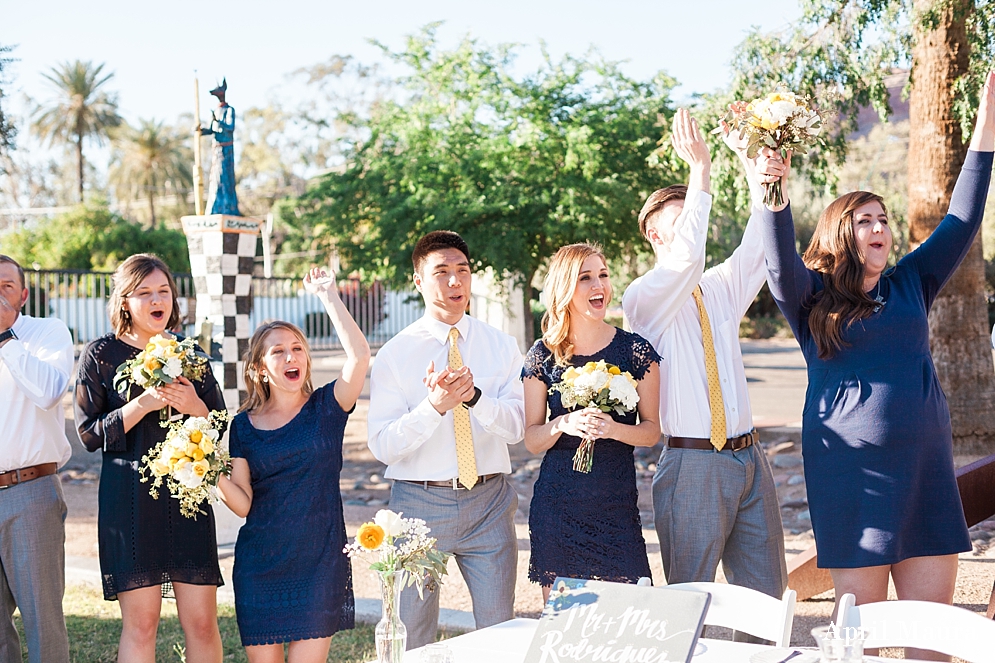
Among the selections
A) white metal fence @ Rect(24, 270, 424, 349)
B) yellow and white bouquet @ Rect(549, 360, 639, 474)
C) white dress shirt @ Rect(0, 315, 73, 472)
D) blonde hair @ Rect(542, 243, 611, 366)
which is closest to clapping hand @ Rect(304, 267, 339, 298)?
blonde hair @ Rect(542, 243, 611, 366)

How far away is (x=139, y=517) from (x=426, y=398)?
1.41 meters

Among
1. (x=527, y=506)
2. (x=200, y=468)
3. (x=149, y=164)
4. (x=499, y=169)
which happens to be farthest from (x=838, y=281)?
(x=149, y=164)

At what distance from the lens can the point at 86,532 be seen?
9.43m

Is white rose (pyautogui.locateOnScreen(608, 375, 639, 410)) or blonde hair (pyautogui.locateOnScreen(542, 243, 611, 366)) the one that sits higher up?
blonde hair (pyautogui.locateOnScreen(542, 243, 611, 366))

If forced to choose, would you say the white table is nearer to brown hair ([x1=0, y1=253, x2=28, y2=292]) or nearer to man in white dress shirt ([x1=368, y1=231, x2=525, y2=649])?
man in white dress shirt ([x1=368, y1=231, x2=525, y2=649])

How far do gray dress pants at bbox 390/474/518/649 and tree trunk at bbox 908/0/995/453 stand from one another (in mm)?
7504

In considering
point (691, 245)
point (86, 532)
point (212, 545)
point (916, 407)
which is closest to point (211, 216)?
point (86, 532)

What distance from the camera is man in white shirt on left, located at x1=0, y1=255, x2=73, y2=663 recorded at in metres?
4.43

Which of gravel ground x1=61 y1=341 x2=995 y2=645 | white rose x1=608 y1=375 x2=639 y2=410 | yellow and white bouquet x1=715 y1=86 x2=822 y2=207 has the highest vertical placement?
yellow and white bouquet x1=715 y1=86 x2=822 y2=207

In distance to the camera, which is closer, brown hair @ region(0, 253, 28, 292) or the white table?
the white table

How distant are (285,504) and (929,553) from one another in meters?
2.47

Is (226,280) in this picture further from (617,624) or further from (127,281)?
(617,624)

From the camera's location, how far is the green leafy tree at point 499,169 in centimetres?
1302

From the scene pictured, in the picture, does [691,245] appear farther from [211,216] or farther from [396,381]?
[211,216]
